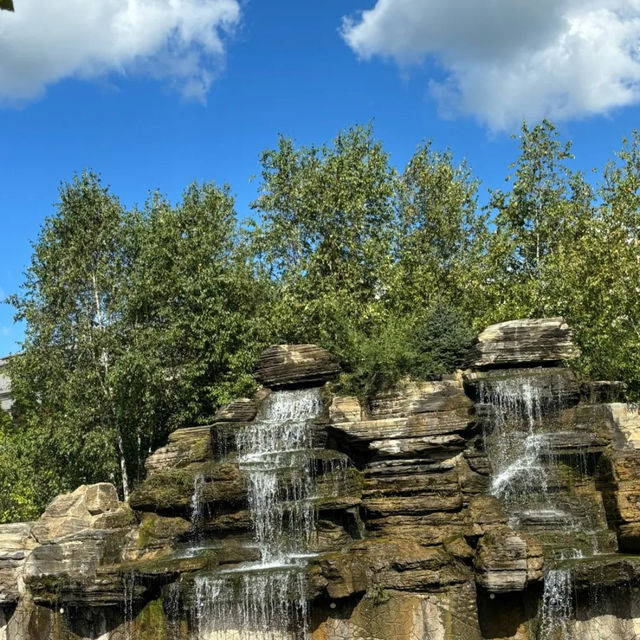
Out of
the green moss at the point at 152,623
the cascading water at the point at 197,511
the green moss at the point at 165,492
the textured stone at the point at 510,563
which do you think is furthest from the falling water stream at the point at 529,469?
the green moss at the point at 152,623

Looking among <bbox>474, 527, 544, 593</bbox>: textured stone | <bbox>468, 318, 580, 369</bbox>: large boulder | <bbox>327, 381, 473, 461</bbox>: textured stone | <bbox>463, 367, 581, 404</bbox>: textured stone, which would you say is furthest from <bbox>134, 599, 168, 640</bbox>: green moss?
<bbox>468, 318, 580, 369</bbox>: large boulder

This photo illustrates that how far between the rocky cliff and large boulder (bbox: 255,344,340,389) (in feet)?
4.16

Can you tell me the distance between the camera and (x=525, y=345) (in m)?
21.0

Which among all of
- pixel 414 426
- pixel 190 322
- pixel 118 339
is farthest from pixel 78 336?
pixel 414 426

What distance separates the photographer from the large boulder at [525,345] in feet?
68.4

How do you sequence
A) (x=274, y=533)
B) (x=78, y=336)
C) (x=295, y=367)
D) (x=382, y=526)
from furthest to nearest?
(x=78, y=336) < (x=295, y=367) < (x=274, y=533) < (x=382, y=526)

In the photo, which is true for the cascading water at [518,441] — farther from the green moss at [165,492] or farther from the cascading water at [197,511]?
the green moss at [165,492]

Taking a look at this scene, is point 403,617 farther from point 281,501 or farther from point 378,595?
point 281,501

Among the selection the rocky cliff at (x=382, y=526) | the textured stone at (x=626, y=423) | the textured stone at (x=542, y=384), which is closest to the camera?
the rocky cliff at (x=382, y=526)

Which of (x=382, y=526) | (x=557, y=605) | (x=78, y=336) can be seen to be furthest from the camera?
(x=78, y=336)

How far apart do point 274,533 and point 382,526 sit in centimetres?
250

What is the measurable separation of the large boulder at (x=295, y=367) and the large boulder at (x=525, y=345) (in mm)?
4105

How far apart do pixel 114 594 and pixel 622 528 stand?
1046 cm

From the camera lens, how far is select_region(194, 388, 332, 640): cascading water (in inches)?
595
